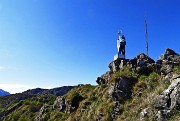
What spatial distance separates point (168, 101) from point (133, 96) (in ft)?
22.5

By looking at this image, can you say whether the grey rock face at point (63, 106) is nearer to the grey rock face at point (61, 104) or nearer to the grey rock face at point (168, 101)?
the grey rock face at point (61, 104)

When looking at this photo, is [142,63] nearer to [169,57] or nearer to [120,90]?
[169,57]

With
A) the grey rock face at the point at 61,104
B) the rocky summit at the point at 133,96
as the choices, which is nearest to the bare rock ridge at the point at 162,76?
the rocky summit at the point at 133,96

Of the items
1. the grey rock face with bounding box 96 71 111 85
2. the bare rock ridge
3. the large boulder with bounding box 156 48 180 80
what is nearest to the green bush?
the grey rock face with bounding box 96 71 111 85

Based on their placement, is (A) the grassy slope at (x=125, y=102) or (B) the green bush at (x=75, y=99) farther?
(B) the green bush at (x=75, y=99)

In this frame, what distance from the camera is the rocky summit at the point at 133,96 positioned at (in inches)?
933

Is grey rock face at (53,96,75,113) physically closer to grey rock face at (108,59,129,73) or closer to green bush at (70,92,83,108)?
green bush at (70,92,83,108)

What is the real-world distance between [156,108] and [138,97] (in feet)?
16.8

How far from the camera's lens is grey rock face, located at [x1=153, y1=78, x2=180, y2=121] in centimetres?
2245

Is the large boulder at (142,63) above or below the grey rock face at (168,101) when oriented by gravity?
above

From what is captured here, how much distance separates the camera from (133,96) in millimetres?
29844

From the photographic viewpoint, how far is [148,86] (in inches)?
1173

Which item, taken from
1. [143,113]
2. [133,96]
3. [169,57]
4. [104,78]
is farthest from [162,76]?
[104,78]

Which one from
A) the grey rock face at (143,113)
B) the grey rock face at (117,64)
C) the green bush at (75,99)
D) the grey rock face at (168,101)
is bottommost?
the grey rock face at (143,113)
